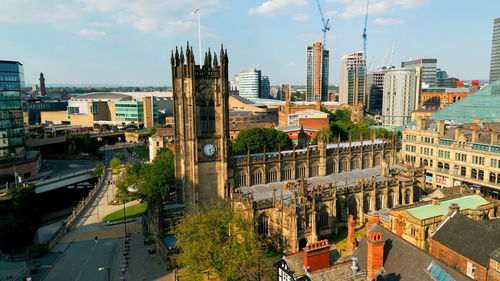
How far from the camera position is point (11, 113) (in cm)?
9312

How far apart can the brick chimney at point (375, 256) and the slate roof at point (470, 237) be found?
1253cm

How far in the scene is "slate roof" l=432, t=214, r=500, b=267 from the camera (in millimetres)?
35094

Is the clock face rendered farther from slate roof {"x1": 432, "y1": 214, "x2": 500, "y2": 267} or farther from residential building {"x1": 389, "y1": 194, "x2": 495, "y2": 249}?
slate roof {"x1": 432, "y1": 214, "x2": 500, "y2": 267}

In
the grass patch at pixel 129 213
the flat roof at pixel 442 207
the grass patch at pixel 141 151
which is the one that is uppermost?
the flat roof at pixel 442 207

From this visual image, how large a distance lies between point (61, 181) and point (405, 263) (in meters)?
88.0

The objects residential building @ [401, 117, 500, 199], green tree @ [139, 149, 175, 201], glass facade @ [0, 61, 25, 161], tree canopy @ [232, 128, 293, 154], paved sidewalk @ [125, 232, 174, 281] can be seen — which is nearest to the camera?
paved sidewalk @ [125, 232, 174, 281]

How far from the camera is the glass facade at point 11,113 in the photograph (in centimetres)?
9062

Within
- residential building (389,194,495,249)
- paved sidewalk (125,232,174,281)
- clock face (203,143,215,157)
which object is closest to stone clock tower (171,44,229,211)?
clock face (203,143,215,157)

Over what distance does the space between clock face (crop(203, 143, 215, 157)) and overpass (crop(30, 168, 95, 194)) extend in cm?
4915

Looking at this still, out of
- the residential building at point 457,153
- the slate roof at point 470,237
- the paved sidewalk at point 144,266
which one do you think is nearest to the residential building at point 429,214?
the slate roof at point 470,237

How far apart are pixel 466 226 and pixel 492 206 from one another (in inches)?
839

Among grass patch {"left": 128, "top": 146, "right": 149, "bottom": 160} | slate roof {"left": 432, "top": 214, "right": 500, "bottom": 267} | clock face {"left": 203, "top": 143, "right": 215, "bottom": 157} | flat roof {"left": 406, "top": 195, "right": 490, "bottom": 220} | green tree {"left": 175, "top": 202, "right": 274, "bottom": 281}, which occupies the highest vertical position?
clock face {"left": 203, "top": 143, "right": 215, "bottom": 157}

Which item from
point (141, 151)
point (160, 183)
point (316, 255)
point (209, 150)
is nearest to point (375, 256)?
point (316, 255)

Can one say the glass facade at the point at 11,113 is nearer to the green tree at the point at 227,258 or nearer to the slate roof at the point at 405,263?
the green tree at the point at 227,258
